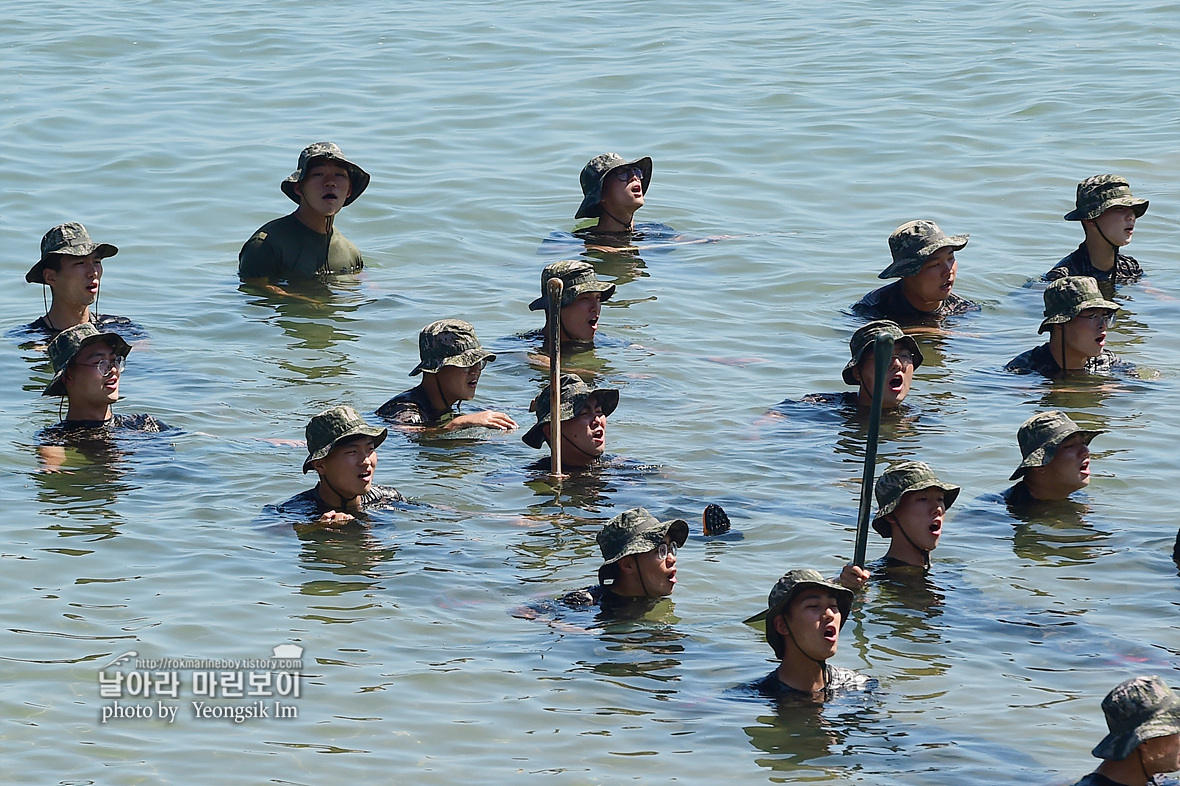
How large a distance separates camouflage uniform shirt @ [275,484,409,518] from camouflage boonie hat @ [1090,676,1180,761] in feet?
17.6

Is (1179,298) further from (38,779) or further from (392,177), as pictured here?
(38,779)

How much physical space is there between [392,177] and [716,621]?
11730mm

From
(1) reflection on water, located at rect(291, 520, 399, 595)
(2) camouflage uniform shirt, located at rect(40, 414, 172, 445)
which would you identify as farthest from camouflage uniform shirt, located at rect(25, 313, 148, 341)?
(1) reflection on water, located at rect(291, 520, 399, 595)

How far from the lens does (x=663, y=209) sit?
19984 mm

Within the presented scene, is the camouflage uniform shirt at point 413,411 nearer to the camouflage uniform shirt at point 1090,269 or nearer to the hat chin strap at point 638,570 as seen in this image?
the hat chin strap at point 638,570

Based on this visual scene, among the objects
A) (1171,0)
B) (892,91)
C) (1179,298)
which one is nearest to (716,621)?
(1179,298)

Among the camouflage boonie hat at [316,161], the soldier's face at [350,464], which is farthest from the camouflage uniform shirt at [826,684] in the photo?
the camouflage boonie hat at [316,161]

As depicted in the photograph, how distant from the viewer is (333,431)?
448 inches

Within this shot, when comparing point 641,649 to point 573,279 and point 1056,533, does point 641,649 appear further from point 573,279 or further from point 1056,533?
point 573,279

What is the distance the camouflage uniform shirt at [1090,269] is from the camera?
16.7 metres

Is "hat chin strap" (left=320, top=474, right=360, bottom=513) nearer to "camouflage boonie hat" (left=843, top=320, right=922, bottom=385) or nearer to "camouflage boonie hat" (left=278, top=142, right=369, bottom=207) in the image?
"camouflage boonie hat" (left=843, top=320, right=922, bottom=385)

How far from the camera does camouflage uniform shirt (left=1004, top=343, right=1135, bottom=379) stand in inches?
571

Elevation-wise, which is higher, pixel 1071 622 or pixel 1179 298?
pixel 1179 298

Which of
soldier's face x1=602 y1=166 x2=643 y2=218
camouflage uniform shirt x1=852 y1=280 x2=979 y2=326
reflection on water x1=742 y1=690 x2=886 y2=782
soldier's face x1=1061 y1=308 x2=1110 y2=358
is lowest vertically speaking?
reflection on water x1=742 y1=690 x2=886 y2=782
